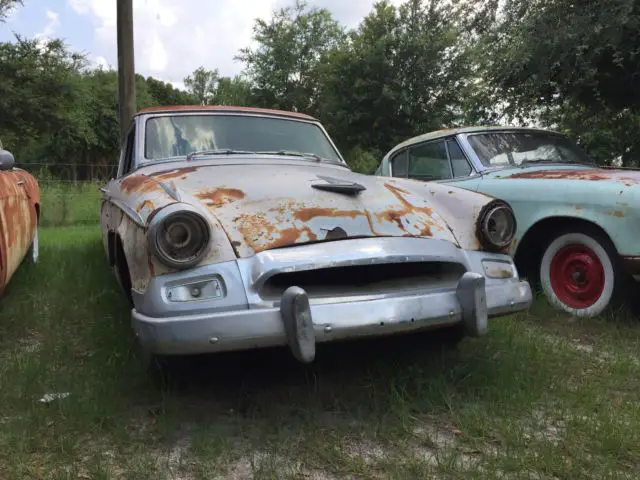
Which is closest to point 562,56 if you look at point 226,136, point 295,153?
point 295,153

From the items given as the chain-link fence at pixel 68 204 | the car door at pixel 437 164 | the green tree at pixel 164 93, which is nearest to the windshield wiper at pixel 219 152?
the car door at pixel 437 164

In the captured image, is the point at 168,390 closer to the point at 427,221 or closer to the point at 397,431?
the point at 397,431

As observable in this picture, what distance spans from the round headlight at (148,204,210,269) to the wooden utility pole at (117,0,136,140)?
22.1 ft

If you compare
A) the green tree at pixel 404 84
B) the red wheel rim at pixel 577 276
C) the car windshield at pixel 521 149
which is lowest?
Result: the red wheel rim at pixel 577 276

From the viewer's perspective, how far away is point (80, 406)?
241 cm

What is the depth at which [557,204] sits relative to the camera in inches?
159

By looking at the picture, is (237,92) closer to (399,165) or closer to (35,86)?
(35,86)

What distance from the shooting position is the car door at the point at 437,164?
16.2ft

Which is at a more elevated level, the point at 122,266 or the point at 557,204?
the point at 557,204

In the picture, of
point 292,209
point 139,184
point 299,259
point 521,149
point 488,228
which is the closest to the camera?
point 299,259

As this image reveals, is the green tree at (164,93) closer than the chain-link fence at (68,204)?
No

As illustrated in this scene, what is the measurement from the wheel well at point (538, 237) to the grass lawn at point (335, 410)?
77 cm

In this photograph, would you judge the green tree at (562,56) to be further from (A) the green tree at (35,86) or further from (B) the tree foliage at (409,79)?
(A) the green tree at (35,86)

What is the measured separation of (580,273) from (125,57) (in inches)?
281
